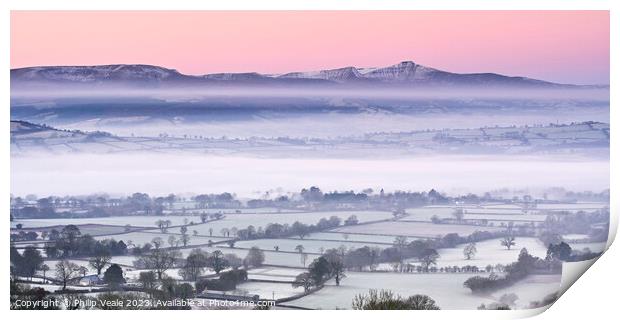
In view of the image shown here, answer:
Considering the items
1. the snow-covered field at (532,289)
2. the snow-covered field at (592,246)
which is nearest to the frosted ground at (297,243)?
the snow-covered field at (532,289)

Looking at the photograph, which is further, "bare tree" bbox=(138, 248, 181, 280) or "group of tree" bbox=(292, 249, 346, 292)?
"bare tree" bbox=(138, 248, 181, 280)

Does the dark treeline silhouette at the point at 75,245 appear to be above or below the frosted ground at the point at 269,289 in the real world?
above

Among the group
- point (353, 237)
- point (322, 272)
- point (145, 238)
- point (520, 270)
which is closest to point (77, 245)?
point (145, 238)

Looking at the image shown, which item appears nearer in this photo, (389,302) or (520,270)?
(389,302)

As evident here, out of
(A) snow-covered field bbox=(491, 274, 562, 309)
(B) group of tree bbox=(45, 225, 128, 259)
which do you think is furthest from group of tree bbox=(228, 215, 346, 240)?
(A) snow-covered field bbox=(491, 274, 562, 309)

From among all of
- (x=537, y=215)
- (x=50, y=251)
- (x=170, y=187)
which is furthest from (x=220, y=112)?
(x=537, y=215)

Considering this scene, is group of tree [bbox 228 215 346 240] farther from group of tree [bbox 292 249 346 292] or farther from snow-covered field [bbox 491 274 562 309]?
snow-covered field [bbox 491 274 562 309]

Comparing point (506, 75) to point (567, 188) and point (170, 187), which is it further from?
point (170, 187)

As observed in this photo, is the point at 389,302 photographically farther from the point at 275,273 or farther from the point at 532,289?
the point at 532,289

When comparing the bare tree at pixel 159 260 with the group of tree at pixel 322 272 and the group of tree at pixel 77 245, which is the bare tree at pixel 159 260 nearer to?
the group of tree at pixel 77 245
